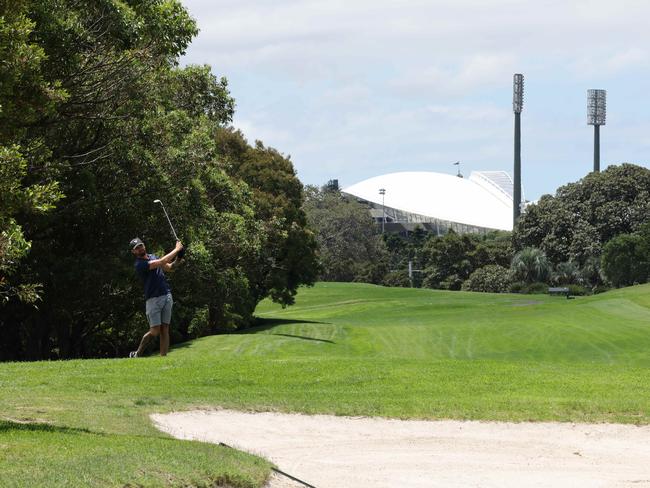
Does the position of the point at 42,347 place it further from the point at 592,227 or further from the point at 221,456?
the point at 592,227

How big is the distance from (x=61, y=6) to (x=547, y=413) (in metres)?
10.6

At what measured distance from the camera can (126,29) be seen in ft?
70.0

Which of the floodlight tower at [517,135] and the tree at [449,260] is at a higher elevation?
the floodlight tower at [517,135]

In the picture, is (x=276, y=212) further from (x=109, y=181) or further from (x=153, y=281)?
(x=153, y=281)

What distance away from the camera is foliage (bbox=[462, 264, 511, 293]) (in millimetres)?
105812

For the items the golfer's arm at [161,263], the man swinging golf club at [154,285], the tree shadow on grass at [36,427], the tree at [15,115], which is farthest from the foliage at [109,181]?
the golfer's arm at [161,263]

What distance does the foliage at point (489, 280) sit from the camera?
10581 centimetres

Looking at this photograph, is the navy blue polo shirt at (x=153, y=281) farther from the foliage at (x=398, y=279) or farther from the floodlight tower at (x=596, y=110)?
the floodlight tower at (x=596, y=110)

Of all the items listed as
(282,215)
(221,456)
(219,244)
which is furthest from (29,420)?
(282,215)

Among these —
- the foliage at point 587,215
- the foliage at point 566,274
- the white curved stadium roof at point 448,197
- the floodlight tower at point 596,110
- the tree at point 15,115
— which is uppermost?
the floodlight tower at point 596,110

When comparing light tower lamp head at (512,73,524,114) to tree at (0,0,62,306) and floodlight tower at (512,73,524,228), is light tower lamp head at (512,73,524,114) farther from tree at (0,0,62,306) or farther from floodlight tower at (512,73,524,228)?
tree at (0,0,62,306)

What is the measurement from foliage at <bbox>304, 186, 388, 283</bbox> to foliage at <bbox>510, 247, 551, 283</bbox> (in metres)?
32.2

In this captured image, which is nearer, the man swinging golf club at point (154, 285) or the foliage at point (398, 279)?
the man swinging golf club at point (154, 285)

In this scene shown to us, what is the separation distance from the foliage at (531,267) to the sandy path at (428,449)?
86799 mm
